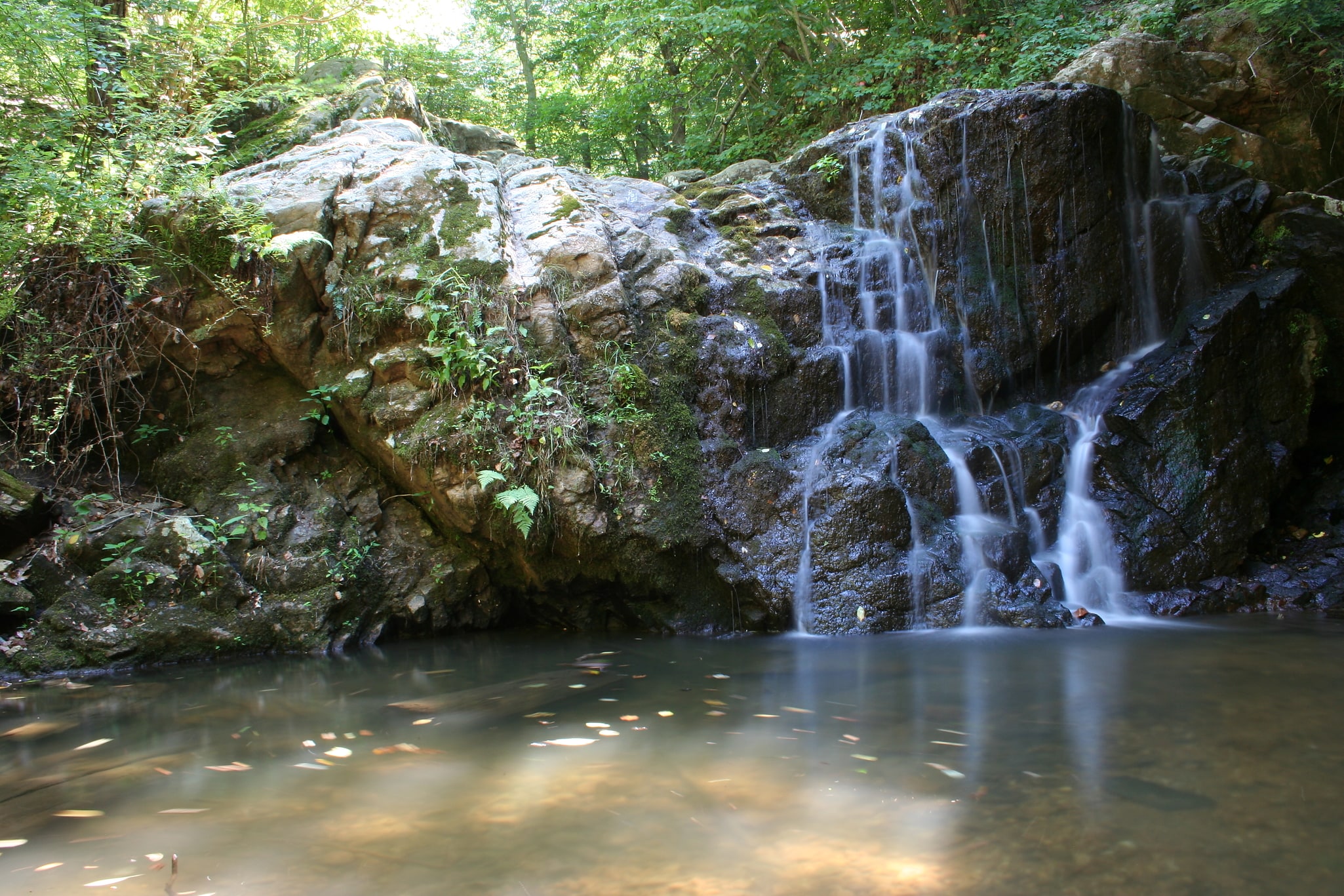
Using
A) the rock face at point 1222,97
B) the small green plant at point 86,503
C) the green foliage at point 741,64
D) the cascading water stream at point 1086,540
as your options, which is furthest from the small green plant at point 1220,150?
the small green plant at point 86,503

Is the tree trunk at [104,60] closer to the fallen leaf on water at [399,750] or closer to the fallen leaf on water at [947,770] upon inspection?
the fallen leaf on water at [399,750]

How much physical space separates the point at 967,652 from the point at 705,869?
3459 mm

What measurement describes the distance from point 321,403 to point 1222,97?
12.3 m

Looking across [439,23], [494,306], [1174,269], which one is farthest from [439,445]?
[439,23]

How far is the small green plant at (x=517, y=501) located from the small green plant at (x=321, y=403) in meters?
1.68

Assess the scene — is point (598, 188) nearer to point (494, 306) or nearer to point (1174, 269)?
point (494, 306)

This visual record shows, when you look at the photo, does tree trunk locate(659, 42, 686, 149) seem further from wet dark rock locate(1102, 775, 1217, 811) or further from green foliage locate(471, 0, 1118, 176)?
wet dark rock locate(1102, 775, 1217, 811)

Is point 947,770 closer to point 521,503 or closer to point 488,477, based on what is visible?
point 521,503

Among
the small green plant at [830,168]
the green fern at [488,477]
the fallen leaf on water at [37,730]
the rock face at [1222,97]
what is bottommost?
the fallen leaf on water at [37,730]

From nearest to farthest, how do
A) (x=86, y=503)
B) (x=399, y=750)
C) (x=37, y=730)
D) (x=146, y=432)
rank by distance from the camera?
(x=399, y=750), (x=37, y=730), (x=86, y=503), (x=146, y=432)


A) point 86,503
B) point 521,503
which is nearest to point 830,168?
point 521,503

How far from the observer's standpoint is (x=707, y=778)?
323 centimetres

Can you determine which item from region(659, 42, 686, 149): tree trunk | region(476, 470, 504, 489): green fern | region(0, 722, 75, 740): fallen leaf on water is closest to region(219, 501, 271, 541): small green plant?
region(476, 470, 504, 489): green fern

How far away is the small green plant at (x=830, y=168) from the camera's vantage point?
9.31 meters
